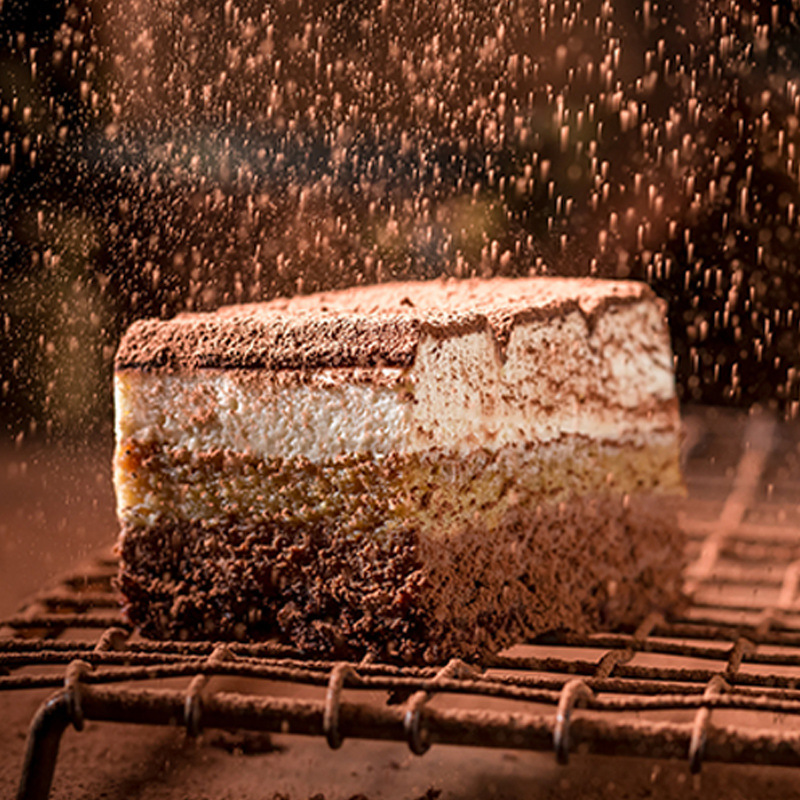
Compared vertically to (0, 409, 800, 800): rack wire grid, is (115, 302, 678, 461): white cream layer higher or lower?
higher

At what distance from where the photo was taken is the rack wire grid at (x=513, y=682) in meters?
0.62

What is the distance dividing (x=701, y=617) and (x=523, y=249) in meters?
0.89

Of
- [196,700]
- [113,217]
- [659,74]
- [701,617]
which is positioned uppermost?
[659,74]

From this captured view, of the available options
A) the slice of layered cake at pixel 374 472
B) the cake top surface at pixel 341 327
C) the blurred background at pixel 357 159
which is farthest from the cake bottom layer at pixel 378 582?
the blurred background at pixel 357 159

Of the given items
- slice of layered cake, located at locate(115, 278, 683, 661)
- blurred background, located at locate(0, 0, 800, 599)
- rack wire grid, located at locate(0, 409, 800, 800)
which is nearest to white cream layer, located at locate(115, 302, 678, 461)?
slice of layered cake, located at locate(115, 278, 683, 661)

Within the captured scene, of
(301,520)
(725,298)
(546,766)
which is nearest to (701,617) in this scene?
(546,766)

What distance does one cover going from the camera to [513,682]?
74cm

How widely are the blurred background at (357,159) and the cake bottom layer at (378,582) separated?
736 millimetres

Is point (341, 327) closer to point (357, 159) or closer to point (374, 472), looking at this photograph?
point (374, 472)

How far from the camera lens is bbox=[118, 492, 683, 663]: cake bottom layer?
0.87 metres

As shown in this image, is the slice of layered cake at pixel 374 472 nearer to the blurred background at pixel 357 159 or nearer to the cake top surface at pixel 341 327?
the cake top surface at pixel 341 327

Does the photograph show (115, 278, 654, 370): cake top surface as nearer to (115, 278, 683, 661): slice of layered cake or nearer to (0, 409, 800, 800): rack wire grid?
(115, 278, 683, 661): slice of layered cake

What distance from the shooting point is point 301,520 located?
90 cm

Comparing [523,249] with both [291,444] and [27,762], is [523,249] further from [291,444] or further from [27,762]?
[27,762]
